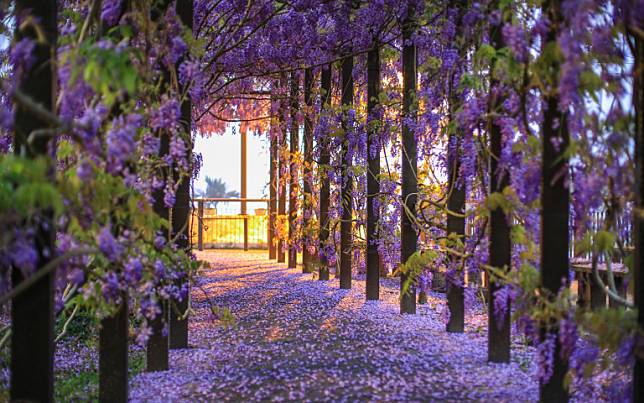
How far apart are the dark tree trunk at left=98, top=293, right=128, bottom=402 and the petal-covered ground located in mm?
299

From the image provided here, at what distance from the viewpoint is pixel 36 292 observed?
2559 millimetres

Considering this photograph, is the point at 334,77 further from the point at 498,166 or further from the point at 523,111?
the point at 523,111

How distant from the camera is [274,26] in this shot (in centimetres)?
756

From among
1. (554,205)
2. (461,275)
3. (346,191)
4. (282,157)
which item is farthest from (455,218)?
(282,157)

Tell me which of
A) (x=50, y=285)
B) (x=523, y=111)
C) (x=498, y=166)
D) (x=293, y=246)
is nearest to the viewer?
(x=50, y=285)

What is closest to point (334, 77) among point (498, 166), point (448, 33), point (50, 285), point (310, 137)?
point (310, 137)

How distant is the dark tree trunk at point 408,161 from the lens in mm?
5961

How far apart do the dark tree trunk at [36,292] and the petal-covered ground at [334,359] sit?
1079 mm

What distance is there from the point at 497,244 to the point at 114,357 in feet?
7.60

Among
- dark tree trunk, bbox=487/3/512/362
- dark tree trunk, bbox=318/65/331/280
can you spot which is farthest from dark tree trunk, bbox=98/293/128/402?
dark tree trunk, bbox=318/65/331/280

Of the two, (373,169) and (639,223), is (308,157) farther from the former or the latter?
(639,223)

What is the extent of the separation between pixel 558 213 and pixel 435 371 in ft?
4.85

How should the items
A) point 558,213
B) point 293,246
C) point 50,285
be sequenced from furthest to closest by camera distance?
point 293,246
point 558,213
point 50,285

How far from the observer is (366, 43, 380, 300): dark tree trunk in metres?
6.75
